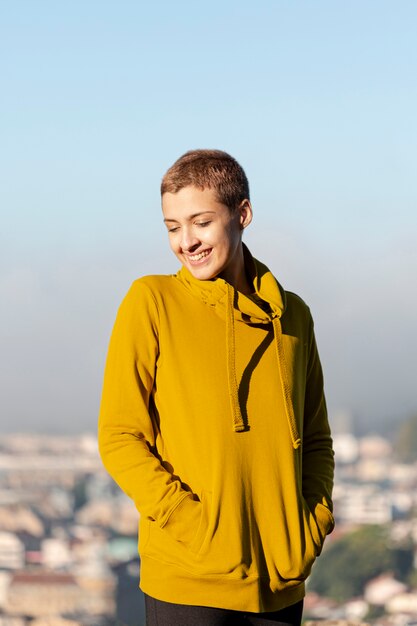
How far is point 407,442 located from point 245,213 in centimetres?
3319

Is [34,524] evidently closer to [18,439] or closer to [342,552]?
[18,439]

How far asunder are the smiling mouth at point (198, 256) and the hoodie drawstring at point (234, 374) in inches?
2.1

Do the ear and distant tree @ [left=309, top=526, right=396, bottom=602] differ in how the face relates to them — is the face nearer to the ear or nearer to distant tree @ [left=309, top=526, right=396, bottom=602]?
the ear

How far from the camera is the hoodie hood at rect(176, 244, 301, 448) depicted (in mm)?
1489

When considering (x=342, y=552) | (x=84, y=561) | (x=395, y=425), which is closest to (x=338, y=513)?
(x=342, y=552)

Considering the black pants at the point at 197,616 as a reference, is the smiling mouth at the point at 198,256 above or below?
above

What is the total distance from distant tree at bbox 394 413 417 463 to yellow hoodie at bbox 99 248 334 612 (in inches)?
1293

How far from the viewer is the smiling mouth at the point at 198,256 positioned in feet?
5.00

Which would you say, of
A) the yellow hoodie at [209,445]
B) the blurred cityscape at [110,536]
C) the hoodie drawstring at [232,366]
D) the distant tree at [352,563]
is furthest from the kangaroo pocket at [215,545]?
the distant tree at [352,563]

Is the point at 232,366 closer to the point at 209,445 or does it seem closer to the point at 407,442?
the point at 209,445

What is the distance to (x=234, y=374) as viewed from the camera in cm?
149

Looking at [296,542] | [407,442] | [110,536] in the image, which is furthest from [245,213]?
[407,442]

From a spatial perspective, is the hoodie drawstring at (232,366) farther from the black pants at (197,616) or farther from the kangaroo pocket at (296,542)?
the black pants at (197,616)

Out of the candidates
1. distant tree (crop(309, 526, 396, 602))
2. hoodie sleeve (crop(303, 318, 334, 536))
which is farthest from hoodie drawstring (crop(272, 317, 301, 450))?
distant tree (crop(309, 526, 396, 602))
